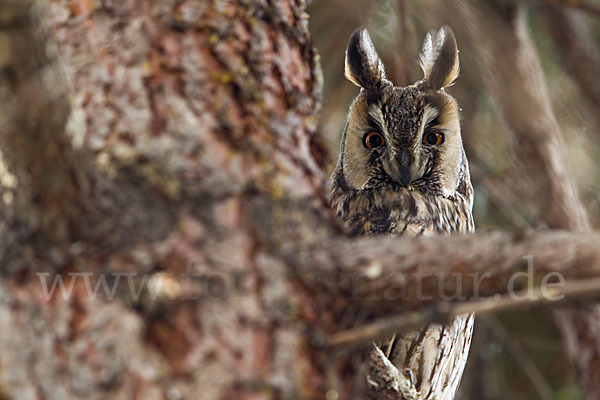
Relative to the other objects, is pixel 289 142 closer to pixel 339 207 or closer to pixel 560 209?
pixel 339 207

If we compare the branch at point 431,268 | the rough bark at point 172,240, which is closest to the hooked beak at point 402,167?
the rough bark at point 172,240

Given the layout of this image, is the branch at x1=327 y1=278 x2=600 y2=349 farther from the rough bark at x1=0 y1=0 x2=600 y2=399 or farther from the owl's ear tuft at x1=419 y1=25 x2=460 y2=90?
the owl's ear tuft at x1=419 y1=25 x2=460 y2=90

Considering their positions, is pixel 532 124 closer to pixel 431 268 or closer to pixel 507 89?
pixel 507 89

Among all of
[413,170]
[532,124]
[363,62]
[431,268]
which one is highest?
[431,268]

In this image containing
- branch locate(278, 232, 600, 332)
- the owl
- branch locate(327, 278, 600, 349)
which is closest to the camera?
branch locate(327, 278, 600, 349)

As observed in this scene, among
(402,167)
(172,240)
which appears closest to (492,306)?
(172,240)

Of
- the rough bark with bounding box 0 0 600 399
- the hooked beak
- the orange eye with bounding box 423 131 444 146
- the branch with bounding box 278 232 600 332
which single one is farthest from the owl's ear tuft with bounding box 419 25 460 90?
the branch with bounding box 278 232 600 332
